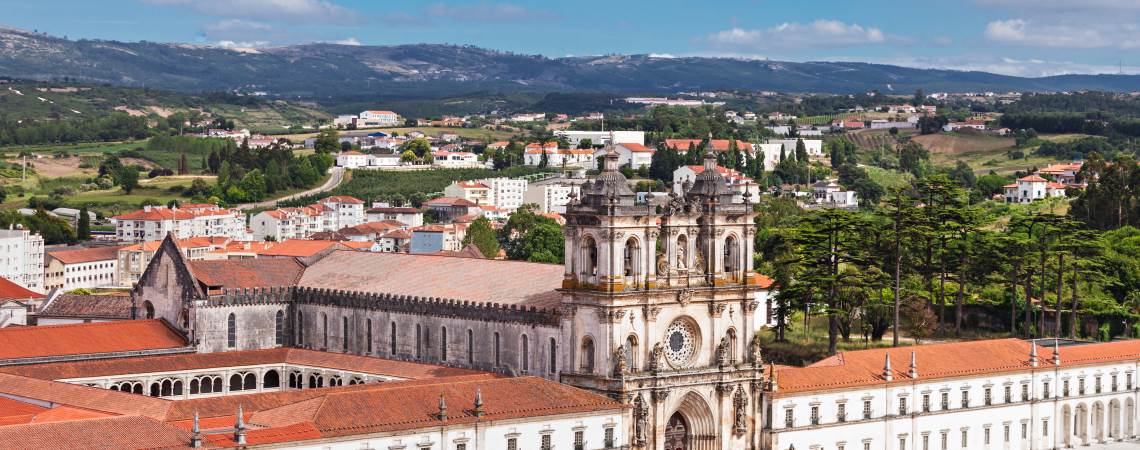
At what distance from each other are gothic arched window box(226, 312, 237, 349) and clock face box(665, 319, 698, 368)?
24.8 m

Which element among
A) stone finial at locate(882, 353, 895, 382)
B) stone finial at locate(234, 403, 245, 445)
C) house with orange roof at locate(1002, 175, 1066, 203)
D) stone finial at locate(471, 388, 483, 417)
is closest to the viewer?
stone finial at locate(234, 403, 245, 445)

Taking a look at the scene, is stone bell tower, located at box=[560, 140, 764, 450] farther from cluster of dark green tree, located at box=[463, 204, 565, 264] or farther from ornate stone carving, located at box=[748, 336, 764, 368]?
cluster of dark green tree, located at box=[463, 204, 565, 264]

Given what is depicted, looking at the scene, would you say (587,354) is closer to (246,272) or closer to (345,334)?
(345,334)

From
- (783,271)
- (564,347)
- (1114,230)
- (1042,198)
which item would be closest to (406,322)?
(564,347)

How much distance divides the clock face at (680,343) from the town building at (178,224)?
381ft

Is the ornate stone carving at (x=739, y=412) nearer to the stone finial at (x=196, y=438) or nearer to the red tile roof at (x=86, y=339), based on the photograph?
the stone finial at (x=196, y=438)

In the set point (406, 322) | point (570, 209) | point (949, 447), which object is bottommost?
point (949, 447)

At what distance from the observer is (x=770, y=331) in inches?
4264

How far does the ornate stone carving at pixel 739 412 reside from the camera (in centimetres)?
7431

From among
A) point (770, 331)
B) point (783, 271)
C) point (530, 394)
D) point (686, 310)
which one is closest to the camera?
A: point (530, 394)

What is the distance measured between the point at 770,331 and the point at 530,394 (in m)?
42.0

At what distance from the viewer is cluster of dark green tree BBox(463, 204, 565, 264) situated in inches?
5763

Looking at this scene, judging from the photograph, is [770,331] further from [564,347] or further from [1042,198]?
[1042,198]

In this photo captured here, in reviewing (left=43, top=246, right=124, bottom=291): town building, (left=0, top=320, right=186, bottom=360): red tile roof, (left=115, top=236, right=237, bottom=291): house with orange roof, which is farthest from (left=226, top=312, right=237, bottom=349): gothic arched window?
(left=43, top=246, right=124, bottom=291): town building
